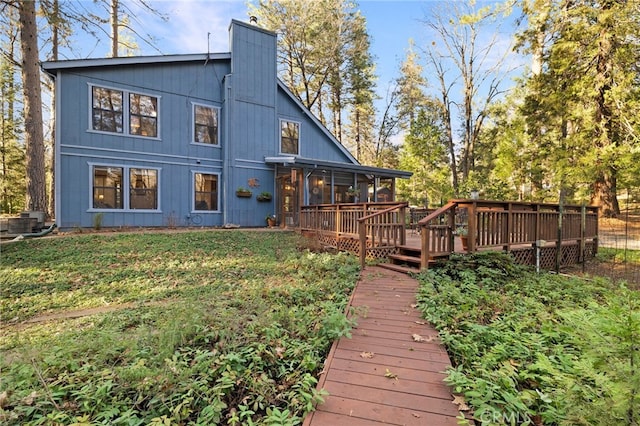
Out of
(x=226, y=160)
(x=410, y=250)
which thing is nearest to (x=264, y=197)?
(x=226, y=160)

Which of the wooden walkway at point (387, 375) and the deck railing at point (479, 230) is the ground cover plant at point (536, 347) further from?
the deck railing at point (479, 230)

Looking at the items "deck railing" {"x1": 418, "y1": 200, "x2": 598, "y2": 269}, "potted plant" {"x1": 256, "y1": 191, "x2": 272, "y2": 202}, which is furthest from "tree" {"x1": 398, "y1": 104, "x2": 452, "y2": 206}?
"deck railing" {"x1": 418, "y1": 200, "x2": 598, "y2": 269}

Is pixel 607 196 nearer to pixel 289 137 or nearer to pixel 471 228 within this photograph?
pixel 471 228

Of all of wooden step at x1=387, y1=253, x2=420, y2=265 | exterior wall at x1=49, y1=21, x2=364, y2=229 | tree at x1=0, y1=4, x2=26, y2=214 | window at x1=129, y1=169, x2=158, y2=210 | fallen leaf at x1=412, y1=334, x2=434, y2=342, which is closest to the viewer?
fallen leaf at x1=412, y1=334, x2=434, y2=342

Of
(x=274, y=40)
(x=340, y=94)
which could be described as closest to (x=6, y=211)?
(x=274, y=40)

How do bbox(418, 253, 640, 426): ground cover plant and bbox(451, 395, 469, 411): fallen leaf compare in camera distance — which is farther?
bbox(451, 395, 469, 411): fallen leaf

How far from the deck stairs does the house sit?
6.35m

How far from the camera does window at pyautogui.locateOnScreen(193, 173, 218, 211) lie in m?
12.3

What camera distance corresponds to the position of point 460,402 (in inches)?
87.9

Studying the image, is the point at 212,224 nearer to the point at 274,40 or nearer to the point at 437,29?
the point at 274,40

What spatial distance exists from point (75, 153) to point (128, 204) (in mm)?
2209

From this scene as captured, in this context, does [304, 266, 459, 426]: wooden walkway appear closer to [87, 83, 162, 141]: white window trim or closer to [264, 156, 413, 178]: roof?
[264, 156, 413, 178]: roof

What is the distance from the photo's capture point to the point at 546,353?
110 inches

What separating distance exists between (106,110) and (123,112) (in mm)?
497
